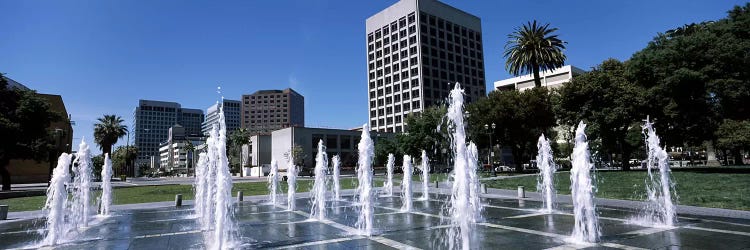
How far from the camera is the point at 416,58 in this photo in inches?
4301

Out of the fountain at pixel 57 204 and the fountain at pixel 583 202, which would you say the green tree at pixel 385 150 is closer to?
the fountain at pixel 583 202

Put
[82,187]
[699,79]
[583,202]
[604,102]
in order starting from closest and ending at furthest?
[583,202] → [82,187] → [699,79] → [604,102]

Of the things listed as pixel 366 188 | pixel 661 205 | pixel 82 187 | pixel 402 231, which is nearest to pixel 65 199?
pixel 82 187

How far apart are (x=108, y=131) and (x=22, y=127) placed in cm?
4633

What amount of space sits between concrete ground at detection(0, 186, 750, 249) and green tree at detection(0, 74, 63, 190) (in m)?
21.3

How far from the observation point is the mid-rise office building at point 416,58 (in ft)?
358

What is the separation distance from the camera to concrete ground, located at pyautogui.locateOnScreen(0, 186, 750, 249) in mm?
9281

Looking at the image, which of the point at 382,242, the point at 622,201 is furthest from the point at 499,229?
the point at 622,201

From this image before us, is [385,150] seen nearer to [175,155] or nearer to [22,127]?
[22,127]

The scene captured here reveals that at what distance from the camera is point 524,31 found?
52938 millimetres

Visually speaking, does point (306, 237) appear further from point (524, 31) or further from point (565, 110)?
point (524, 31)

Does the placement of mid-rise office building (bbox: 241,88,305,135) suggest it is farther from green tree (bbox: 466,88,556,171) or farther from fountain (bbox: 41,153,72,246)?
fountain (bbox: 41,153,72,246)

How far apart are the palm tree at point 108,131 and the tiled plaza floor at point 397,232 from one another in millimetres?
70916

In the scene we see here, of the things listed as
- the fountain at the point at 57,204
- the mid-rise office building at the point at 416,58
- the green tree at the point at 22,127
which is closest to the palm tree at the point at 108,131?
the green tree at the point at 22,127
